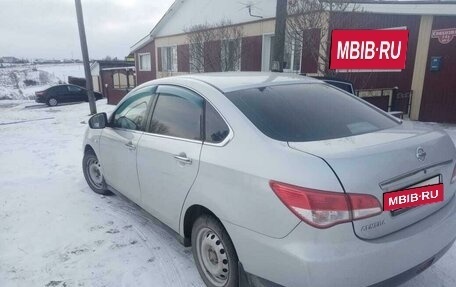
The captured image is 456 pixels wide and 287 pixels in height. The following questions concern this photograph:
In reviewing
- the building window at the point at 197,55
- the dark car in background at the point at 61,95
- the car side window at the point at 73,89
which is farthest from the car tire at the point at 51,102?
the building window at the point at 197,55

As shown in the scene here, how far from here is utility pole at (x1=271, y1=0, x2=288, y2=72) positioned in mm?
6344

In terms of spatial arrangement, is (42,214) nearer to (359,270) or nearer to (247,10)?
(359,270)

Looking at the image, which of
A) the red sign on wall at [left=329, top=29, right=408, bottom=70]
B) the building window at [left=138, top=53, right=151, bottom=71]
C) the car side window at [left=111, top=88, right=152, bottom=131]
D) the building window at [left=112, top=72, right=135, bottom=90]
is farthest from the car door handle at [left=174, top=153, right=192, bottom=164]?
the building window at [left=138, top=53, right=151, bottom=71]

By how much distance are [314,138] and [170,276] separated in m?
1.66

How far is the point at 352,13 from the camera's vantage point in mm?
9336

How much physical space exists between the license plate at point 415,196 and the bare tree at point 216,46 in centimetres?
1246

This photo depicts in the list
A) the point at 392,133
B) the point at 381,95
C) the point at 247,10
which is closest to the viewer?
the point at 392,133

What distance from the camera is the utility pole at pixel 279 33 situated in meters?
6.34

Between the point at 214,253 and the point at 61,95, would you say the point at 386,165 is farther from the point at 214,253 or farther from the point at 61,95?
the point at 61,95

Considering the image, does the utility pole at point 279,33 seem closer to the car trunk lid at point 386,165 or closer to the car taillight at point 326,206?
the car trunk lid at point 386,165

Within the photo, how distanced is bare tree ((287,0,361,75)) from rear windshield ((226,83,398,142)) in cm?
678

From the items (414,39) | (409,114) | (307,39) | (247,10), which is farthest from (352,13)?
(247,10)

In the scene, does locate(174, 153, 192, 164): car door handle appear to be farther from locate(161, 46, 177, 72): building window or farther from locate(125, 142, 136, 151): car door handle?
locate(161, 46, 177, 72): building window

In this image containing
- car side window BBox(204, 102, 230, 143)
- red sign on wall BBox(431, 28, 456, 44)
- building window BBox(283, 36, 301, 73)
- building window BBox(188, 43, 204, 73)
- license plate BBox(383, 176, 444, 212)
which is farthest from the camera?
building window BBox(188, 43, 204, 73)
